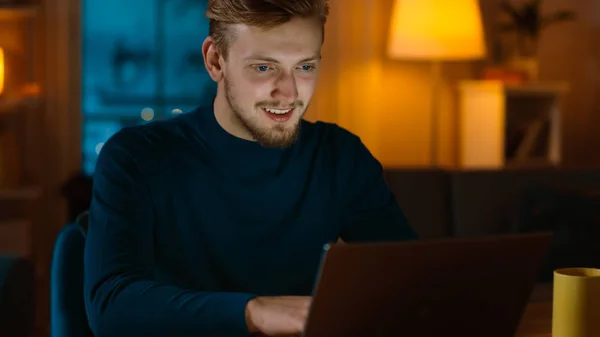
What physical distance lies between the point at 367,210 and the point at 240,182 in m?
0.24

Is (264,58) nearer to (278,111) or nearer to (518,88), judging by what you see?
(278,111)

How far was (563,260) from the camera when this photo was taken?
3092 mm

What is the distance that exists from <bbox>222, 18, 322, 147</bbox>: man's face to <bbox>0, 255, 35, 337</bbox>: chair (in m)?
0.44

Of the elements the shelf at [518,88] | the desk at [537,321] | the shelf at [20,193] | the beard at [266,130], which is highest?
the beard at [266,130]

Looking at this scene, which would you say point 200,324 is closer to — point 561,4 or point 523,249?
point 523,249

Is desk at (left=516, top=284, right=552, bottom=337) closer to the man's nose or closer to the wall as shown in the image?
the man's nose

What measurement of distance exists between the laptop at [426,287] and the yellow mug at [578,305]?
104mm

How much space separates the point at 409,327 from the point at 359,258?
0.13 metres

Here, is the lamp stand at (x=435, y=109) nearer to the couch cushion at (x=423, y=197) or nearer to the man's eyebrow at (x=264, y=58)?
the couch cushion at (x=423, y=197)

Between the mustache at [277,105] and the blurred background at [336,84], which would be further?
the blurred background at [336,84]

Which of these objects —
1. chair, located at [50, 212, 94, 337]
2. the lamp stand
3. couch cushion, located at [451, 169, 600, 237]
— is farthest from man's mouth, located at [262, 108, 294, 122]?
the lamp stand

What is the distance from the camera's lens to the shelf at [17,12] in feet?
13.3

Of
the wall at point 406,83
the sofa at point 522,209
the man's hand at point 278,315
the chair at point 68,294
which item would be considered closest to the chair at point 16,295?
the chair at point 68,294

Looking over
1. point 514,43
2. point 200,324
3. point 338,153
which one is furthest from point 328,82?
point 200,324
